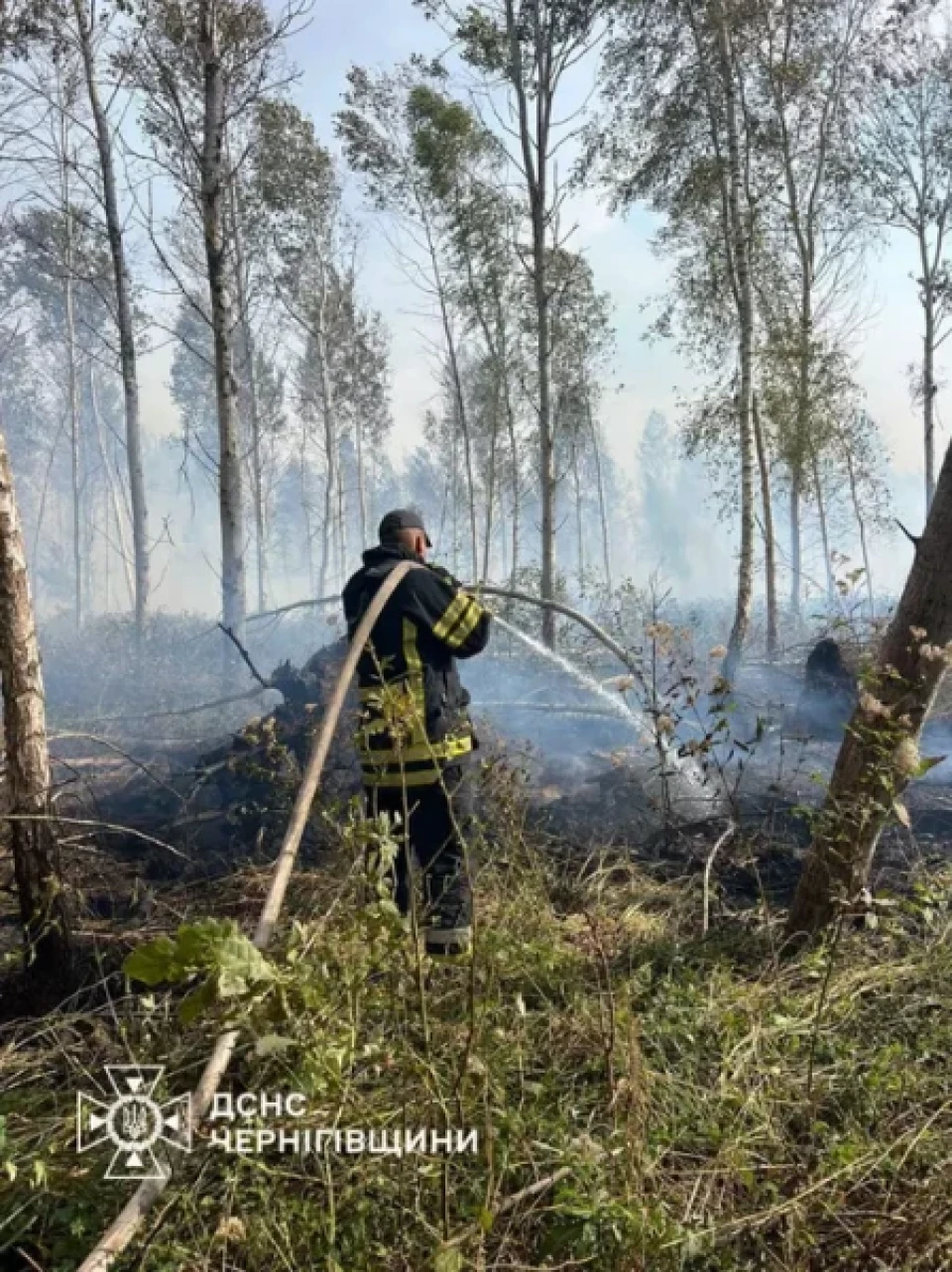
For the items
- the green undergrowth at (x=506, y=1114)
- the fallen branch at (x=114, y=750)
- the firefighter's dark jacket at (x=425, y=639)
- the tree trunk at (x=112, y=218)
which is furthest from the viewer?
the tree trunk at (x=112, y=218)

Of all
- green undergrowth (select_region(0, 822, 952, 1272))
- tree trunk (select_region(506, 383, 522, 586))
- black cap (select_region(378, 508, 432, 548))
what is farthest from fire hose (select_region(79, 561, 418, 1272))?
tree trunk (select_region(506, 383, 522, 586))

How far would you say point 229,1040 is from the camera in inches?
66.6

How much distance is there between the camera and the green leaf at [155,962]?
155 cm

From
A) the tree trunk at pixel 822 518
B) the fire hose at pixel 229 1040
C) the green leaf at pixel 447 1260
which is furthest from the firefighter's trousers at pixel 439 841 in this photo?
the tree trunk at pixel 822 518

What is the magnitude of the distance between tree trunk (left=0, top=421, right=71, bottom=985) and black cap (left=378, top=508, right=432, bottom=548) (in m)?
1.44

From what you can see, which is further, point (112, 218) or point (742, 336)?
point (112, 218)

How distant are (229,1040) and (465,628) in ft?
6.75

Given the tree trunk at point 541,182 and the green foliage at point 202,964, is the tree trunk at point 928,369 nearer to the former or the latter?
the tree trunk at point 541,182

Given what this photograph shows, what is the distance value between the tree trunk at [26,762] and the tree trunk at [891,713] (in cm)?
271

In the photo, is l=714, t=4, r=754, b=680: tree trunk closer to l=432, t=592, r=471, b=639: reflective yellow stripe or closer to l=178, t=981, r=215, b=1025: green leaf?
l=432, t=592, r=471, b=639: reflective yellow stripe

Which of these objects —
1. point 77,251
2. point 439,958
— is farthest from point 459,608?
point 77,251

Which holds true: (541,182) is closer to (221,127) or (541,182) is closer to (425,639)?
(221,127)

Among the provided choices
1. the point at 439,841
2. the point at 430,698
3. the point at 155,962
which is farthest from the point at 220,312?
the point at 155,962

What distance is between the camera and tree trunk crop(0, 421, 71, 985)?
2955mm
